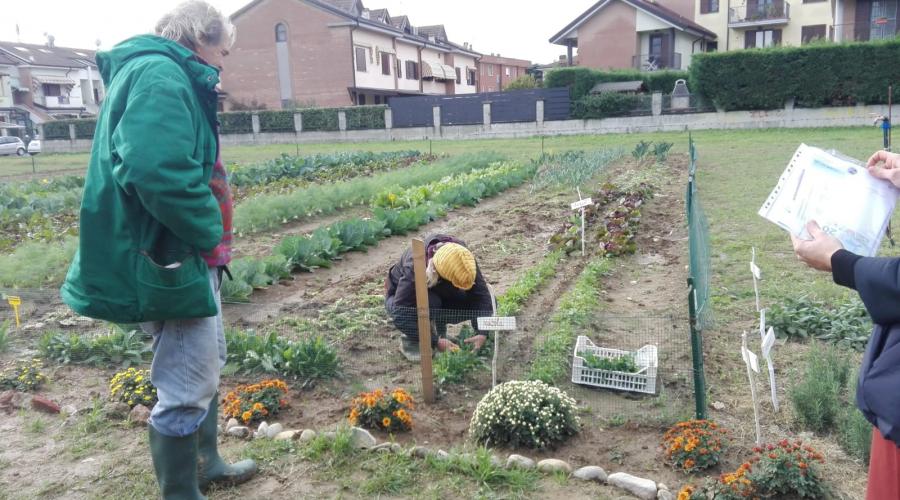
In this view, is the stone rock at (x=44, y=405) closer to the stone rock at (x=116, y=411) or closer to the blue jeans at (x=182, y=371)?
the stone rock at (x=116, y=411)

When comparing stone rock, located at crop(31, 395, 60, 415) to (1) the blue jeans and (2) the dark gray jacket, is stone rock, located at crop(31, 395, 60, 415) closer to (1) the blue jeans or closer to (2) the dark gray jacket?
(1) the blue jeans

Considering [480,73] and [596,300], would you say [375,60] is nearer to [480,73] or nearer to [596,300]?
[480,73]

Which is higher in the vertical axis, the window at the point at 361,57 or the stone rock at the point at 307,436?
the window at the point at 361,57

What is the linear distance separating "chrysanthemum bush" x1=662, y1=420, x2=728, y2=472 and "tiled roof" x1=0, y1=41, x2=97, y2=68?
2275 inches

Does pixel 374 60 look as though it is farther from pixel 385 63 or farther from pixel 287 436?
pixel 287 436

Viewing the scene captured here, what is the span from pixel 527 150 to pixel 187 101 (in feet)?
68.1

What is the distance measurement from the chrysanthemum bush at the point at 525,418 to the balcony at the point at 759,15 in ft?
138

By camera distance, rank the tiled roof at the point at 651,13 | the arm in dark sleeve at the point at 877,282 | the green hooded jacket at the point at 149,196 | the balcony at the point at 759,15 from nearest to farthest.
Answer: the arm in dark sleeve at the point at 877,282
the green hooded jacket at the point at 149,196
the tiled roof at the point at 651,13
the balcony at the point at 759,15

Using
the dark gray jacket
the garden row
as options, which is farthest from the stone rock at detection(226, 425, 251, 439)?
the dark gray jacket

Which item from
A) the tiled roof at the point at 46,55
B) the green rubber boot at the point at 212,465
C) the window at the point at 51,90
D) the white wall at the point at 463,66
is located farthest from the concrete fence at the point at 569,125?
the green rubber boot at the point at 212,465

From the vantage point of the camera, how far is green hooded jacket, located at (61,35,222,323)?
2289mm

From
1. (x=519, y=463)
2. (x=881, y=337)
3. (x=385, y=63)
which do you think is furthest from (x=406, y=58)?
(x=881, y=337)

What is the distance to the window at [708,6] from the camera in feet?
136

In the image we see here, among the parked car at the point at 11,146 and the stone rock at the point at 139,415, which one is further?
the parked car at the point at 11,146
